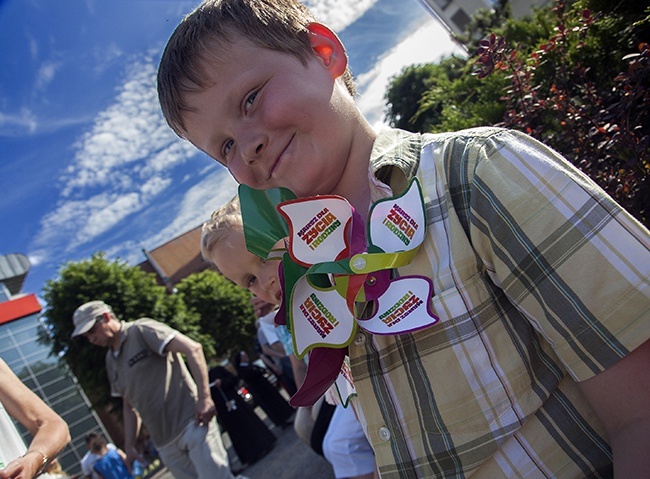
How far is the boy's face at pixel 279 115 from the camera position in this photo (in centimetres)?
94

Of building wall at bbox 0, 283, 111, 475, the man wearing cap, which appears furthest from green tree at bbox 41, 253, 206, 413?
the man wearing cap

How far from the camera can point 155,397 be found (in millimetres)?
3740

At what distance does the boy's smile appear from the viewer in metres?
0.94

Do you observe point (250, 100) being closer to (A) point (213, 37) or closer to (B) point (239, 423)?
(A) point (213, 37)

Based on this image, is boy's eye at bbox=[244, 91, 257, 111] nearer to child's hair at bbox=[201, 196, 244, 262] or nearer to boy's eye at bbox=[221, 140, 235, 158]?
boy's eye at bbox=[221, 140, 235, 158]

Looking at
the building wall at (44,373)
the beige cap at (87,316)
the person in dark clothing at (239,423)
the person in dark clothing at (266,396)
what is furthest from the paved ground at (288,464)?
the building wall at (44,373)

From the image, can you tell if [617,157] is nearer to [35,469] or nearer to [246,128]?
[246,128]

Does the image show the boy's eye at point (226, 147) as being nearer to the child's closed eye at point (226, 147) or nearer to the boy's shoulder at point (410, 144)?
the child's closed eye at point (226, 147)

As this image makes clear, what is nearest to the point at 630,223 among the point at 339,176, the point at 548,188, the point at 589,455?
the point at 548,188

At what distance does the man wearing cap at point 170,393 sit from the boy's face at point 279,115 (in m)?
3.12

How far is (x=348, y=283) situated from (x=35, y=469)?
1.72 metres

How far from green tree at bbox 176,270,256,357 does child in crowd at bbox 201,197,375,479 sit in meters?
16.2

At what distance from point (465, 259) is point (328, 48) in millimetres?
643

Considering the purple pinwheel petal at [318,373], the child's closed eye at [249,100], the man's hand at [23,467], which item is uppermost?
the child's closed eye at [249,100]
